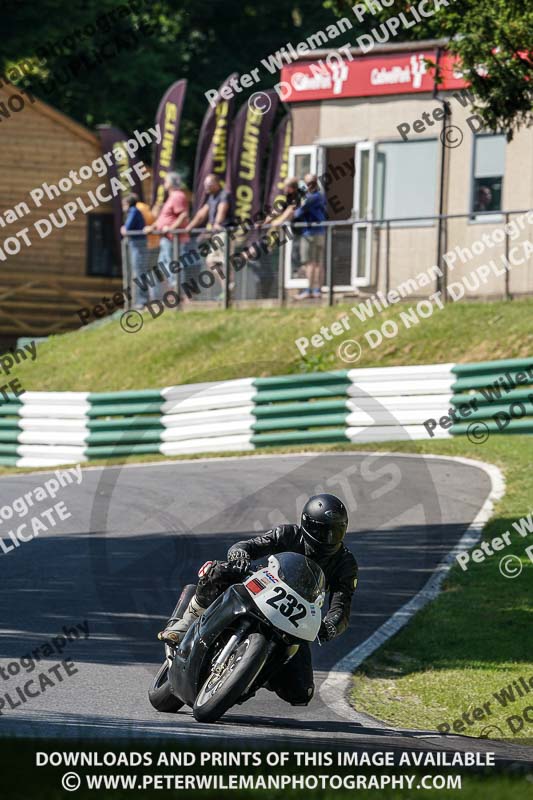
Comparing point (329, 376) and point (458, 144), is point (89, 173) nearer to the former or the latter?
point (458, 144)

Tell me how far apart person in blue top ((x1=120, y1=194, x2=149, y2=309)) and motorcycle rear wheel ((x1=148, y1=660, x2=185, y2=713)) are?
16.6 m

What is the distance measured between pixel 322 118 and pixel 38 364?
7.02 metres

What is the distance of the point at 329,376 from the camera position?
19.4 metres

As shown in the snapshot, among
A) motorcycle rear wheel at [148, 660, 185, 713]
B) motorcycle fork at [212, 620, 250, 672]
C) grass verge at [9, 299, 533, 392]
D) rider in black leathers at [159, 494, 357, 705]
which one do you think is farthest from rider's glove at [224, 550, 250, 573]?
grass verge at [9, 299, 533, 392]

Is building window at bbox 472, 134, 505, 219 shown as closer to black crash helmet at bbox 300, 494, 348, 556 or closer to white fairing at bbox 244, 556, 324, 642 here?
black crash helmet at bbox 300, 494, 348, 556

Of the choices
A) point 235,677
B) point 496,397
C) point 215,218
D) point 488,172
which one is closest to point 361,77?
point 488,172

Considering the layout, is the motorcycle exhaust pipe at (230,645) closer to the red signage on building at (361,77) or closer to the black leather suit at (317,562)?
the black leather suit at (317,562)

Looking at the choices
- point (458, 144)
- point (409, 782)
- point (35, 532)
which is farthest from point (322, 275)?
point (409, 782)

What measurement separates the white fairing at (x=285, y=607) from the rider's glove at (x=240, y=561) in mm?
264

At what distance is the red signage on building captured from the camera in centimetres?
2403

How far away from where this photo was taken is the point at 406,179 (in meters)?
24.6

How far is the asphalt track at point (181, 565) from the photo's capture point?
8039mm

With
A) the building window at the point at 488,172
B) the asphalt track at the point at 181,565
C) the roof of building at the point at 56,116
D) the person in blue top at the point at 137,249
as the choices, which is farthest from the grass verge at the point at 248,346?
the roof of building at the point at 56,116

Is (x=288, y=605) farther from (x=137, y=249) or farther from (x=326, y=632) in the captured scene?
(x=137, y=249)
